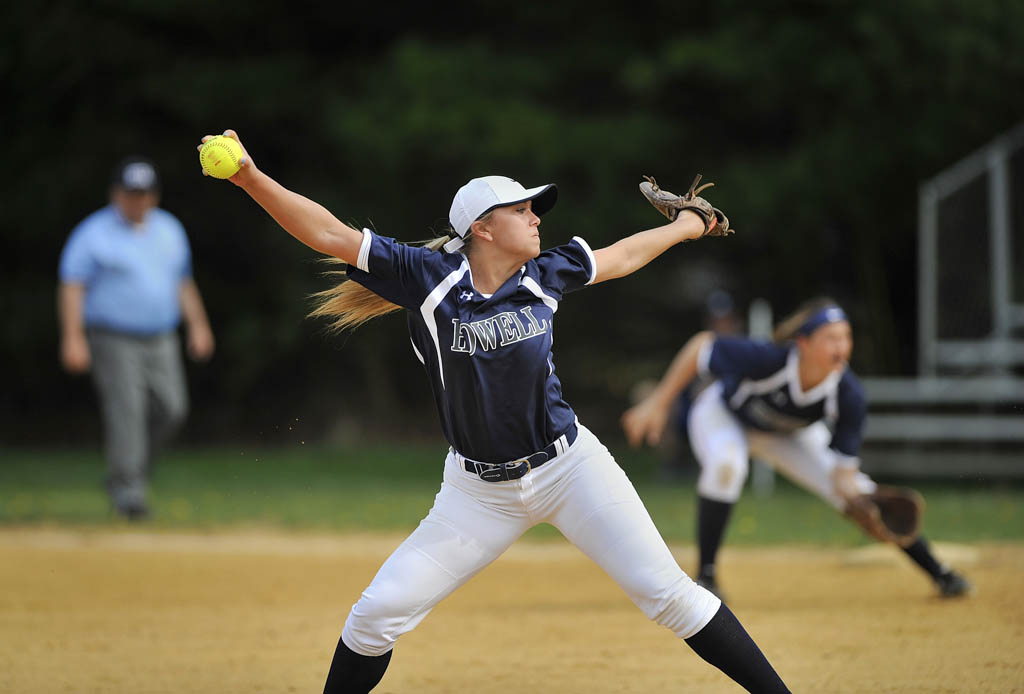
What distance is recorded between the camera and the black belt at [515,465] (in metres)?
3.95

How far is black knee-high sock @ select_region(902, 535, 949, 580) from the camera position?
6.42 meters

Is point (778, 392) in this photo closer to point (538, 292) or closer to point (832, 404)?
point (832, 404)

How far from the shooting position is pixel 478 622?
6168 millimetres

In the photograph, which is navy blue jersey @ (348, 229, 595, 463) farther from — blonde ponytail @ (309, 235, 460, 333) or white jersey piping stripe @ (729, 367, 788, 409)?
white jersey piping stripe @ (729, 367, 788, 409)

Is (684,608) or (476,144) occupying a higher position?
(476,144)

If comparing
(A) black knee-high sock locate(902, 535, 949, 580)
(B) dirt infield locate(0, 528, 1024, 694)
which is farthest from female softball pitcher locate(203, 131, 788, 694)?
(A) black knee-high sock locate(902, 535, 949, 580)

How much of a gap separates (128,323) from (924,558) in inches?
221

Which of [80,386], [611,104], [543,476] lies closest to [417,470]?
[611,104]

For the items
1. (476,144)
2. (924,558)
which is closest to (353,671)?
(924,558)

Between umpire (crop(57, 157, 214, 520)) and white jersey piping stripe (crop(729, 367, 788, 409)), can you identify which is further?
umpire (crop(57, 157, 214, 520))

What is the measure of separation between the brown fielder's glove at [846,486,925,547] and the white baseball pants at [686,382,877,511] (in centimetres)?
11

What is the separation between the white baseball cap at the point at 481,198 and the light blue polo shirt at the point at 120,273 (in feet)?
17.6

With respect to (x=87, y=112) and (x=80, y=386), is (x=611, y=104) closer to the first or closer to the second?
(x=87, y=112)

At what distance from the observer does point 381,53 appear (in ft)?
57.3
